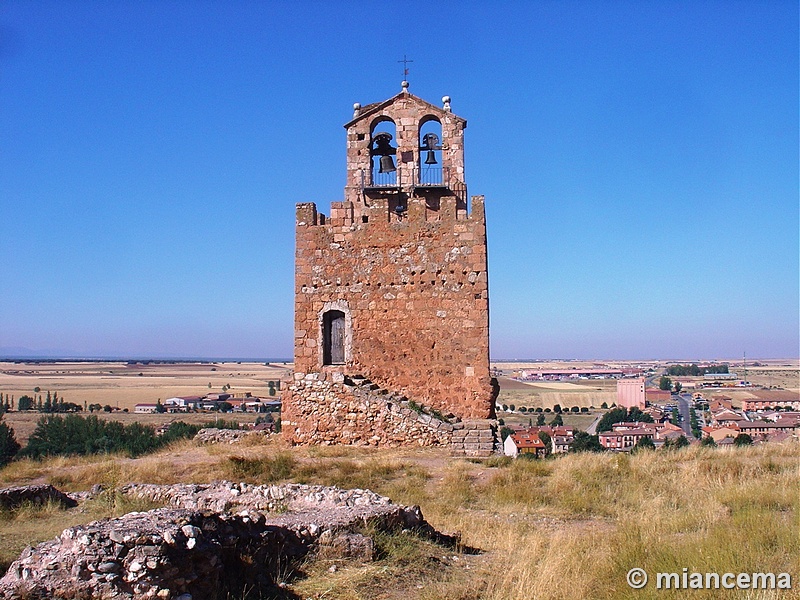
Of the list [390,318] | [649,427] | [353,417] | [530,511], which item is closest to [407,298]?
[390,318]

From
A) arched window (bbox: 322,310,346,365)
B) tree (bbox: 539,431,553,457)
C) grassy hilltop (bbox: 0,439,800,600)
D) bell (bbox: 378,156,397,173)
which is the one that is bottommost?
tree (bbox: 539,431,553,457)

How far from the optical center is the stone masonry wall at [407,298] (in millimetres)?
15312

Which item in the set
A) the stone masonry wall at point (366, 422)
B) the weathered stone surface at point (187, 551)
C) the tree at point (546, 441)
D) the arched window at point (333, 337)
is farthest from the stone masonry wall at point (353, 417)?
the weathered stone surface at point (187, 551)

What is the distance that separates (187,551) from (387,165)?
13483mm

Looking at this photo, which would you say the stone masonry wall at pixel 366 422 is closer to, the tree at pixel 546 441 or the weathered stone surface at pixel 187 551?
the tree at pixel 546 441

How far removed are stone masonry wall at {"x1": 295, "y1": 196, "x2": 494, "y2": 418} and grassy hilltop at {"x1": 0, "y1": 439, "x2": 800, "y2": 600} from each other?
2020 mm

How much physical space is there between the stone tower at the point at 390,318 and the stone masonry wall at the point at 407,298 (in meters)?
0.02

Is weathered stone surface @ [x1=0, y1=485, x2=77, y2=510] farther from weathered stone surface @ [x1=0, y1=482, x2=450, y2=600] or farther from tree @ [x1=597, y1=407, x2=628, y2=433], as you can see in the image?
tree @ [x1=597, y1=407, x2=628, y2=433]

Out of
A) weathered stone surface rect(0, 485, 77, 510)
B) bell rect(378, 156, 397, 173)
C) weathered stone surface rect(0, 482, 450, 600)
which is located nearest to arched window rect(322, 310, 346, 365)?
bell rect(378, 156, 397, 173)

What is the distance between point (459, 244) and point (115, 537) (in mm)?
11990

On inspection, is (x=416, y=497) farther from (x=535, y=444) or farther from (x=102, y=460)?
(x=535, y=444)

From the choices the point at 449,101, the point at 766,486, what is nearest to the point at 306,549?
the point at 766,486

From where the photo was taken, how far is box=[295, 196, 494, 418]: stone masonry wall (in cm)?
1531

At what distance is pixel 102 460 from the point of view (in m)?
13.7
